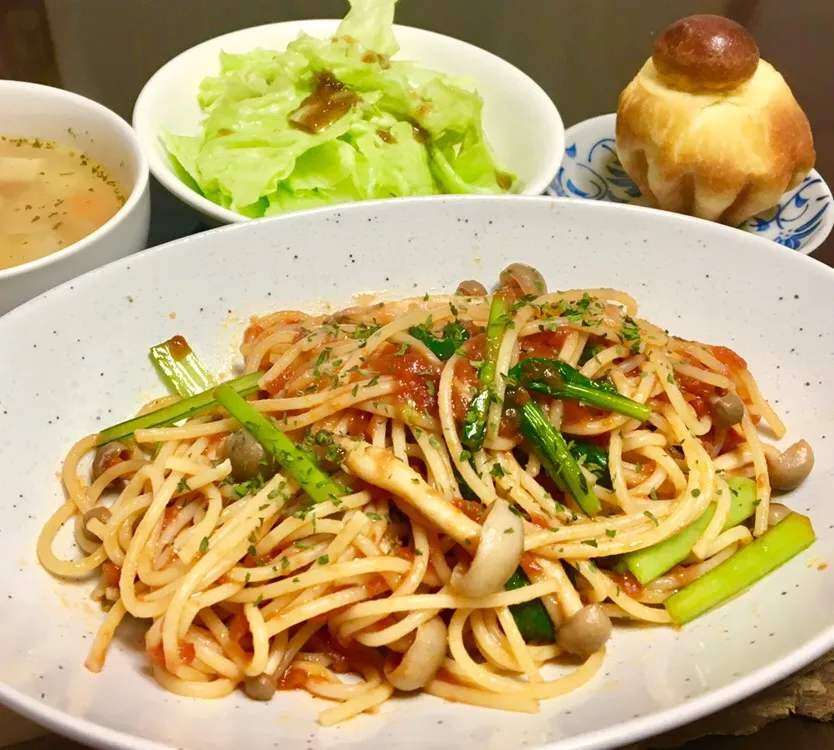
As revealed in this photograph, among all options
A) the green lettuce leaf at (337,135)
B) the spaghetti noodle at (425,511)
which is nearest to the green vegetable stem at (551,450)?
the spaghetti noodle at (425,511)

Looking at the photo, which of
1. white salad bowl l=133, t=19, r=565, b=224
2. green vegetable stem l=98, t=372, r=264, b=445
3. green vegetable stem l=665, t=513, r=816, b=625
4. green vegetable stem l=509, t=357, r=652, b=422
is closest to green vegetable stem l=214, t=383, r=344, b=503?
green vegetable stem l=98, t=372, r=264, b=445

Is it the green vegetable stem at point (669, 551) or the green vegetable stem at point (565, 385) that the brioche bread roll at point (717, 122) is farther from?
the green vegetable stem at point (669, 551)

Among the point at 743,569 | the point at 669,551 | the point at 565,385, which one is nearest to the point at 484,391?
the point at 565,385

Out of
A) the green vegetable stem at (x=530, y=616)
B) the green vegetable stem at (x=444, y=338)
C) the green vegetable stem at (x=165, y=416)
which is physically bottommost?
the green vegetable stem at (x=530, y=616)

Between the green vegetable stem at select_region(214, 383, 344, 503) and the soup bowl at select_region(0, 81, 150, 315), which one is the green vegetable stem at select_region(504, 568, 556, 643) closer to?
the green vegetable stem at select_region(214, 383, 344, 503)

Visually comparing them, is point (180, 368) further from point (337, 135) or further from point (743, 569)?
point (743, 569)

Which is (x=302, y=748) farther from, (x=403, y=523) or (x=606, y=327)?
(x=606, y=327)
